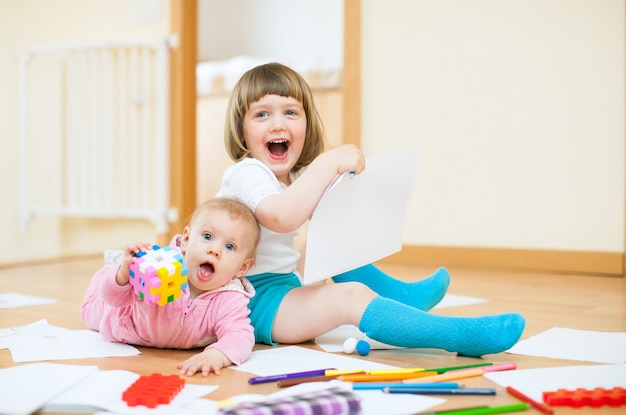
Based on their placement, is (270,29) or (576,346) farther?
(270,29)

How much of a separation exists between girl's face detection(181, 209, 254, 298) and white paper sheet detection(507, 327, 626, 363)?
46 centimetres

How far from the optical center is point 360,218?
1.17 m

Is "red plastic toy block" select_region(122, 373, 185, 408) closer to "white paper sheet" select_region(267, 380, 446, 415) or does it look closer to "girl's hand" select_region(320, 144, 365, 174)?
"white paper sheet" select_region(267, 380, 446, 415)

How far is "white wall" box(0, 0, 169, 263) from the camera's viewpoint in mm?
3061

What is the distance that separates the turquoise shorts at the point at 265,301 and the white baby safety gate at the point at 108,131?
69.3 inches

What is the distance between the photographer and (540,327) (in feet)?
4.22

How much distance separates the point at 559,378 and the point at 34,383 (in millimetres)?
677

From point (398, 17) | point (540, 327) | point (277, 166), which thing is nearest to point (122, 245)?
point (398, 17)

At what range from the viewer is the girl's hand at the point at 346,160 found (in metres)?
1.09

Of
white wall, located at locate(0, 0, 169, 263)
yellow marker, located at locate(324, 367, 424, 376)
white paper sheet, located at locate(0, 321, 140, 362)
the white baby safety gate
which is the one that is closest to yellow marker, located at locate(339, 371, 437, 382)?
yellow marker, located at locate(324, 367, 424, 376)

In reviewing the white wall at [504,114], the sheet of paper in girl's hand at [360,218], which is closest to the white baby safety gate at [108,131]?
the white wall at [504,114]

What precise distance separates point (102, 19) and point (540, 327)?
2.53 metres

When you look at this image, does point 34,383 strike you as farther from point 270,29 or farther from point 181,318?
point 270,29

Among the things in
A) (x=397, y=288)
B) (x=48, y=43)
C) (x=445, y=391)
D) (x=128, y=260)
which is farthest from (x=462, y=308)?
(x=48, y=43)
